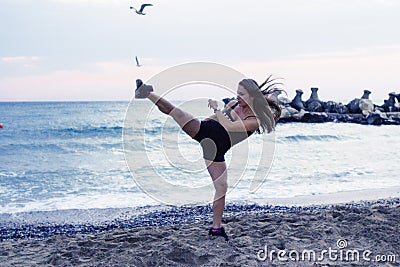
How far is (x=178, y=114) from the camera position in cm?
→ 444

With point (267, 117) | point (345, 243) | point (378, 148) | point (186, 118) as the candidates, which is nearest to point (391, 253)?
point (345, 243)

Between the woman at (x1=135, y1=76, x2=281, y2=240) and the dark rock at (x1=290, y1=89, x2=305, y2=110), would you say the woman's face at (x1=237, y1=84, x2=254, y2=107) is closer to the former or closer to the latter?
the woman at (x1=135, y1=76, x2=281, y2=240)

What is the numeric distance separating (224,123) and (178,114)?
0.48 m

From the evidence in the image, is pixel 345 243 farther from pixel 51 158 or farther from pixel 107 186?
pixel 51 158

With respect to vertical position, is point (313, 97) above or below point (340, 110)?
above

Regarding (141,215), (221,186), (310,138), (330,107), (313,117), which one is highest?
(221,186)

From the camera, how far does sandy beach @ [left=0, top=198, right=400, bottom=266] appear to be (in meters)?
4.19

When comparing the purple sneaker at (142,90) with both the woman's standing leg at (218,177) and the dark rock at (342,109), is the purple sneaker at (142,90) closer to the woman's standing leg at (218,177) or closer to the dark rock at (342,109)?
the woman's standing leg at (218,177)

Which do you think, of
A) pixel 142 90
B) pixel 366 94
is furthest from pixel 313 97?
pixel 142 90

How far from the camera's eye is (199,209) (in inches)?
275

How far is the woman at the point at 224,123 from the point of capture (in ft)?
14.9

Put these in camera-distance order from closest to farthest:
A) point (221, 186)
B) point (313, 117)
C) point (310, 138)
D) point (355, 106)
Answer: point (221, 186), point (310, 138), point (313, 117), point (355, 106)

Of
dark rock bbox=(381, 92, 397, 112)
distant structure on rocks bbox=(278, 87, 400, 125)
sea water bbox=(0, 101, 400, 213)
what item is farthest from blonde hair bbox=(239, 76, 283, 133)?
dark rock bbox=(381, 92, 397, 112)

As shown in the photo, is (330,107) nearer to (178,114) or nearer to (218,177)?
(218,177)
